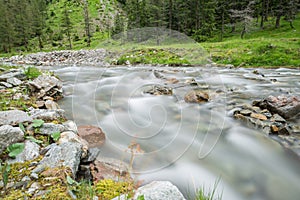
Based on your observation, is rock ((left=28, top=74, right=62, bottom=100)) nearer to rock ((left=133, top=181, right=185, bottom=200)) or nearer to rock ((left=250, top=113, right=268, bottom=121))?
rock ((left=133, top=181, right=185, bottom=200))

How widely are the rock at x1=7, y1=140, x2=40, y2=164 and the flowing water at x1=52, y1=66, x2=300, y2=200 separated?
1245 millimetres

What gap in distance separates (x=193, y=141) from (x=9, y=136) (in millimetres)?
3182

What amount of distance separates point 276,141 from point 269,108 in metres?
1.46

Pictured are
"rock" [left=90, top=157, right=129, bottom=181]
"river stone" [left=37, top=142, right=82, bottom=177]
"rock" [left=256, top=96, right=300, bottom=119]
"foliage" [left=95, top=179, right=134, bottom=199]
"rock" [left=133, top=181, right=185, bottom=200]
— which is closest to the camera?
"rock" [left=133, top=181, right=185, bottom=200]

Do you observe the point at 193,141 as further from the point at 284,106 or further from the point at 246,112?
the point at 284,106

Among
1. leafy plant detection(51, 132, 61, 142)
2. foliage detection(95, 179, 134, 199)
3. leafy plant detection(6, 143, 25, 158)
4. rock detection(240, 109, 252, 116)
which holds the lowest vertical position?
rock detection(240, 109, 252, 116)

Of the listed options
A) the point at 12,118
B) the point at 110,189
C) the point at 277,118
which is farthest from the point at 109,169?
the point at 277,118

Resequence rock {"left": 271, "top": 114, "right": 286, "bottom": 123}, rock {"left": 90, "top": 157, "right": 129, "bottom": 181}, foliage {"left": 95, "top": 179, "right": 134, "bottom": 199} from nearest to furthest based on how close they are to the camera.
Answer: foliage {"left": 95, "top": 179, "right": 134, "bottom": 199}, rock {"left": 90, "top": 157, "right": 129, "bottom": 181}, rock {"left": 271, "top": 114, "right": 286, "bottom": 123}

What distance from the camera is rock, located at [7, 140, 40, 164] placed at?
2.29 metres

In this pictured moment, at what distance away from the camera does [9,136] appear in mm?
2438

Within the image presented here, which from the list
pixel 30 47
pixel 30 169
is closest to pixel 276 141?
pixel 30 169

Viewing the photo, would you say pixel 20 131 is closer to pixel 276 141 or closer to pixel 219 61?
pixel 276 141

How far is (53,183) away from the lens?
6.45ft

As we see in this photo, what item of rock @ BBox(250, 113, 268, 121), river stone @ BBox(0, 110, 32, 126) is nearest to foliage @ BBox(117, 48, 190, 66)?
rock @ BBox(250, 113, 268, 121)
